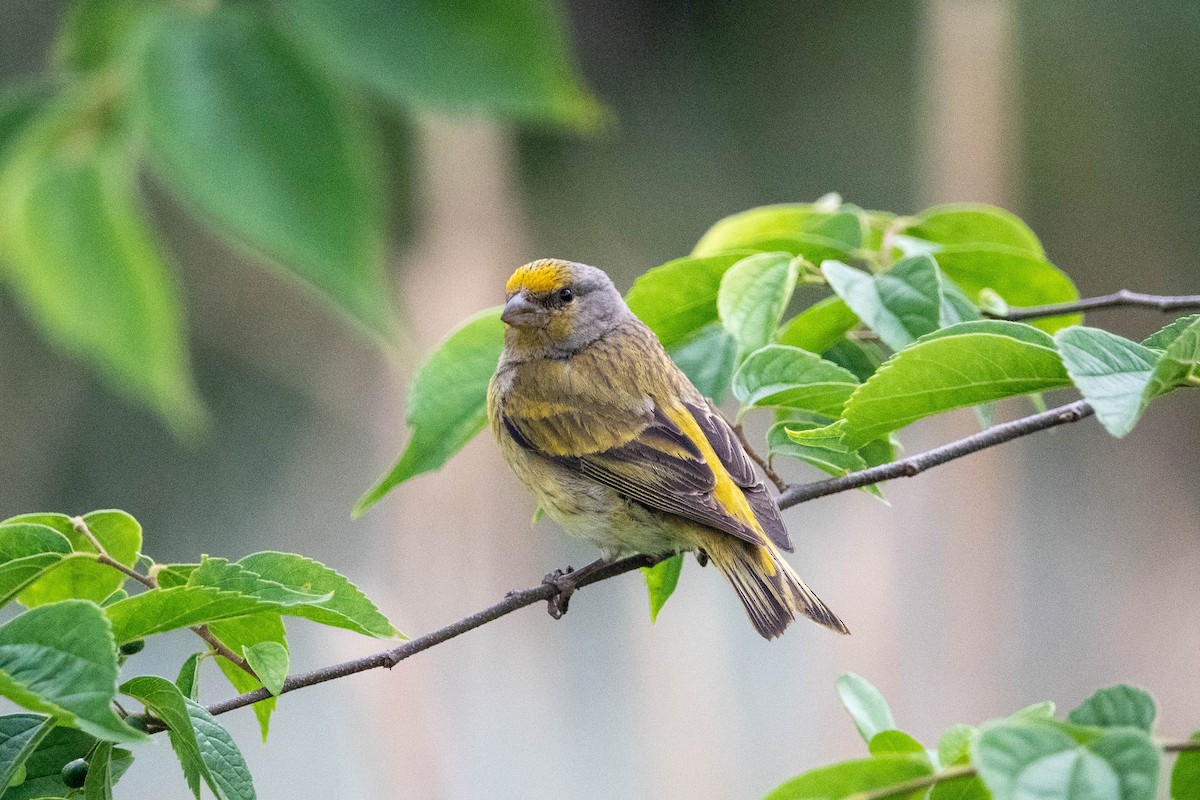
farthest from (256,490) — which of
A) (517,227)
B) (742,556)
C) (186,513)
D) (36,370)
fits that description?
(742,556)

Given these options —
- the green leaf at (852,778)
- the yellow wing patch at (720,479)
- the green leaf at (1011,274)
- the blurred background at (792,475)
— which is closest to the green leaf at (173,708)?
the green leaf at (852,778)

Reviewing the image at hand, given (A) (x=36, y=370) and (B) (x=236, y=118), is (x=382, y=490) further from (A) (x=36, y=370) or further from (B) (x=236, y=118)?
(A) (x=36, y=370)

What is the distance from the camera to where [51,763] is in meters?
1.48

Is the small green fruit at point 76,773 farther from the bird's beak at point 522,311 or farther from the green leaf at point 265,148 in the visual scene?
the bird's beak at point 522,311

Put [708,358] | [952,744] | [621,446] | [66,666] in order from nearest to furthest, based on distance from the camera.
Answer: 1. [66,666]
2. [952,744]
3. [708,358]
4. [621,446]

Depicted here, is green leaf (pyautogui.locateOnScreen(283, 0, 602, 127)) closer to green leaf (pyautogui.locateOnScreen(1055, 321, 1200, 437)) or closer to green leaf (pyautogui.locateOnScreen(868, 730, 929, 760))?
green leaf (pyautogui.locateOnScreen(1055, 321, 1200, 437))

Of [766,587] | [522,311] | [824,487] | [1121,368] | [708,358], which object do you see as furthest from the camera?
[522,311]

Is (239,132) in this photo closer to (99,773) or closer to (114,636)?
(114,636)

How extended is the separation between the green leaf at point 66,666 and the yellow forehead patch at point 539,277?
2.13 metres

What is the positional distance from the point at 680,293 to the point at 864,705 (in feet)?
2.66

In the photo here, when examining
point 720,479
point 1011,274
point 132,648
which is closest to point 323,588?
point 132,648

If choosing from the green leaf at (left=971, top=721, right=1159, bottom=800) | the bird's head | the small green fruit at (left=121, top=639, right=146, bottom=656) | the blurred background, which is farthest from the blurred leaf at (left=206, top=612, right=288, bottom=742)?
the blurred background

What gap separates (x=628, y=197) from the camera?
22.6ft

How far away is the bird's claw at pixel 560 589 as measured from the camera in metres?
2.44
